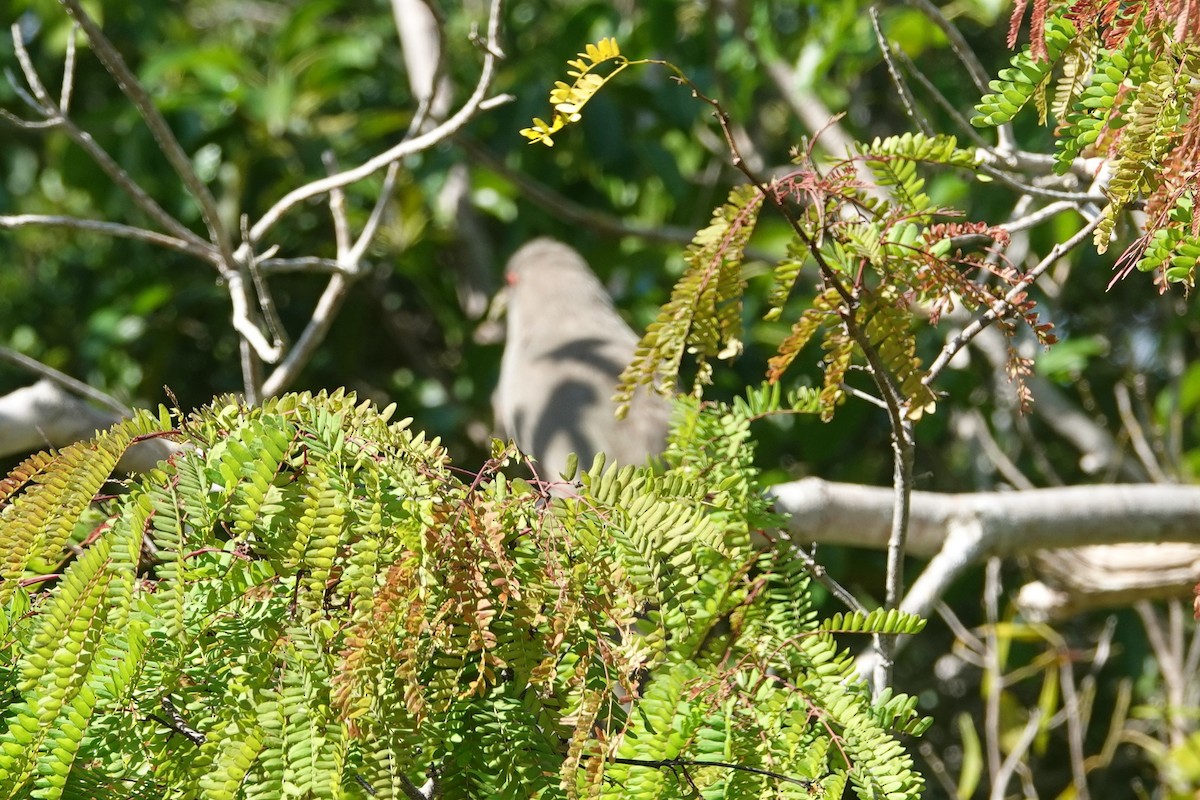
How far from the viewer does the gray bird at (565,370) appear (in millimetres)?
4164

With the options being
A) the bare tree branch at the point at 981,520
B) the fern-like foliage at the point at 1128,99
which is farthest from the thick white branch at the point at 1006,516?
the fern-like foliage at the point at 1128,99

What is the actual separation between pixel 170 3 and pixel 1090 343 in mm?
5118

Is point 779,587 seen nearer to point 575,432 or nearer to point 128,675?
point 128,675

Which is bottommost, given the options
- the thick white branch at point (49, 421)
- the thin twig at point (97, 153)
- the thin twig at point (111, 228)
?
the thick white branch at point (49, 421)

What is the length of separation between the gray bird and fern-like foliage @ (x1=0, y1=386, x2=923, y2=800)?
83.2 inches

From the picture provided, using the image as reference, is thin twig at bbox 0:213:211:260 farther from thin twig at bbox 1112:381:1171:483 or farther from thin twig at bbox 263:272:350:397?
thin twig at bbox 1112:381:1171:483

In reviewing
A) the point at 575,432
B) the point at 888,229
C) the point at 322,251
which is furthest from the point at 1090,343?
the point at 322,251

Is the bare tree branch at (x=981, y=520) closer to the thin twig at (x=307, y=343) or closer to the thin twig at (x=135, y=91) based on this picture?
the thin twig at (x=307, y=343)

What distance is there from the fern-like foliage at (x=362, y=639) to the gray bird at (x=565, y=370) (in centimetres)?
211

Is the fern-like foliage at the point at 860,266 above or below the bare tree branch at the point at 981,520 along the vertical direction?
below

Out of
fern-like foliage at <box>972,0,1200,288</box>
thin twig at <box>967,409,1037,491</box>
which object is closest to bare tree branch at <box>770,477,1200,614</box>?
thin twig at <box>967,409,1037,491</box>

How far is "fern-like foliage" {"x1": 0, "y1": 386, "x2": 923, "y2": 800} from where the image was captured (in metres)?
1.21

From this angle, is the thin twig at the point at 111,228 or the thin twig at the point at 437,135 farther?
the thin twig at the point at 111,228

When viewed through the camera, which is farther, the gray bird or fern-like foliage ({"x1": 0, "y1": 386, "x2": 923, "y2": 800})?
the gray bird
